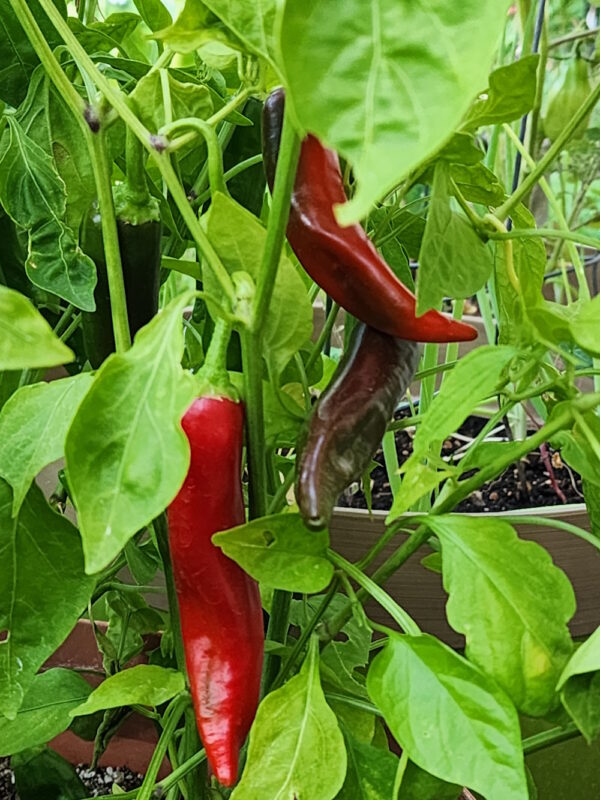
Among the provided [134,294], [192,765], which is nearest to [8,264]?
[134,294]

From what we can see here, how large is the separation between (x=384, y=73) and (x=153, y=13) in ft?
1.37

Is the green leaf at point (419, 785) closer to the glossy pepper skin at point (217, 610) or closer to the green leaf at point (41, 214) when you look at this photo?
the glossy pepper skin at point (217, 610)

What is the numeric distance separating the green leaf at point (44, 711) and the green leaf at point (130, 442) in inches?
9.4

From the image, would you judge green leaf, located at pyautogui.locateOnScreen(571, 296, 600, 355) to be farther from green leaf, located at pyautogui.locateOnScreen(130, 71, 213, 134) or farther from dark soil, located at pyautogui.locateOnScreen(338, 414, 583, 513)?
dark soil, located at pyautogui.locateOnScreen(338, 414, 583, 513)

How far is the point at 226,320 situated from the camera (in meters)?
0.33

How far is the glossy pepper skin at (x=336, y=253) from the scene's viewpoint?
402mm

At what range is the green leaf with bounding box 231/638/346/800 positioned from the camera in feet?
1.16

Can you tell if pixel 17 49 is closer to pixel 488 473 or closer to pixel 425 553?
pixel 488 473

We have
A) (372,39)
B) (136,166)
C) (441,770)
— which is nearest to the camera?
(372,39)

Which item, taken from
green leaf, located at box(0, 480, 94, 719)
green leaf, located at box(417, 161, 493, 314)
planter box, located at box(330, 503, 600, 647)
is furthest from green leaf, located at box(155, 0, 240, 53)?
planter box, located at box(330, 503, 600, 647)

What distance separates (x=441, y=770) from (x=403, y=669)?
0.04m

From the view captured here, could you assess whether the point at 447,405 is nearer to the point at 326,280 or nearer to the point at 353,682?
the point at 326,280

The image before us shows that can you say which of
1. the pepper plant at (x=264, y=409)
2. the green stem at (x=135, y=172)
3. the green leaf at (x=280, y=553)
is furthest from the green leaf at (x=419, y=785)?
the green stem at (x=135, y=172)

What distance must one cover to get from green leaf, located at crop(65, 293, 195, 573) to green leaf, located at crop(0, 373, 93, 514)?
0.04 m
